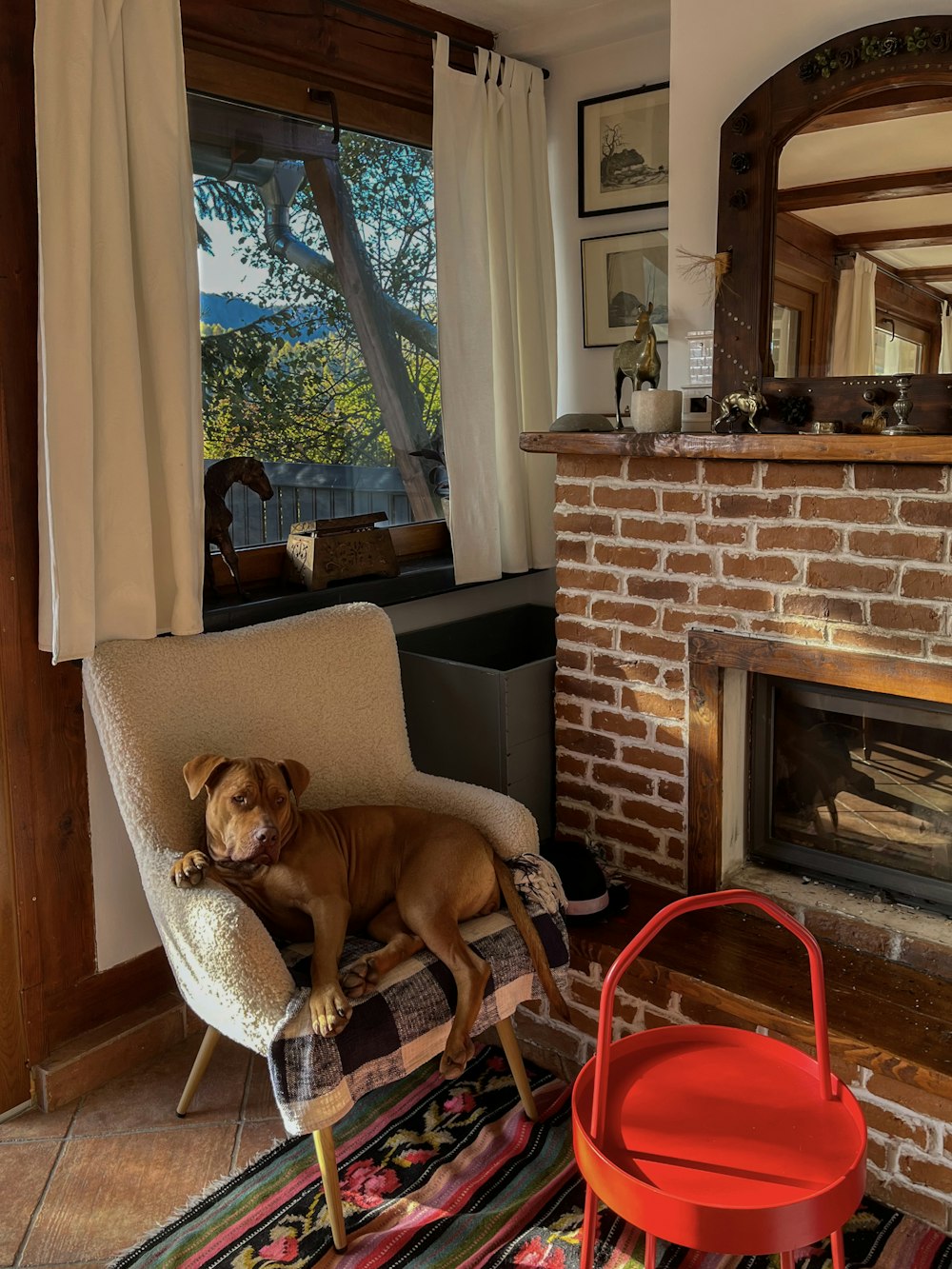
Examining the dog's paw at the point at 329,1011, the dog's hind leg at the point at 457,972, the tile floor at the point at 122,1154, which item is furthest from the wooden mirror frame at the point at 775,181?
the tile floor at the point at 122,1154

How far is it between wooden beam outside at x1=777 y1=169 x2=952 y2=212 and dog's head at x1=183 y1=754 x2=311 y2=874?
61.2 inches

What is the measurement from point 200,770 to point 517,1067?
85 centimetres

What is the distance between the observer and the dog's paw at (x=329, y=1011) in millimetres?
1699

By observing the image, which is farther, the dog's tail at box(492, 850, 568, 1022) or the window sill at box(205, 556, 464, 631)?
the window sill at box(205, 556, 464, 631)

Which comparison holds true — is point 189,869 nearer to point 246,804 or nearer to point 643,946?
point 246,804

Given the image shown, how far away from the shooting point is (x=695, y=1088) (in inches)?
59.6

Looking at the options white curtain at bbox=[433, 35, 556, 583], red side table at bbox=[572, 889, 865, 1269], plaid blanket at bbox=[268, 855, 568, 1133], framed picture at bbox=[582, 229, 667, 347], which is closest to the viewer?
red side table at bbox=[572, 889, 865, 1269]

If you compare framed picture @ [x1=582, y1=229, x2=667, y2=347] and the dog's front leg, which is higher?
framed picture @ [x1=582, y1=229, x2=667, y2=347]

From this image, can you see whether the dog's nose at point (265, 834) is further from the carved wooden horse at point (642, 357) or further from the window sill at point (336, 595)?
the carved wooden horse at point (642, 357)

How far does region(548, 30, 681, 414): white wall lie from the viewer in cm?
295

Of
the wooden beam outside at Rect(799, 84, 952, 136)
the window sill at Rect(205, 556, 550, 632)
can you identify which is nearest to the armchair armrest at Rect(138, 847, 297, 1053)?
the window sill at Rect(205, 556, 550, 632)

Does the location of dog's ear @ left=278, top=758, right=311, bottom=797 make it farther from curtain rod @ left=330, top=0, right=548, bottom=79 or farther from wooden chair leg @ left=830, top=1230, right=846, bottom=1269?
curtain rod @ left=330, top=0, right=548, bottom=79

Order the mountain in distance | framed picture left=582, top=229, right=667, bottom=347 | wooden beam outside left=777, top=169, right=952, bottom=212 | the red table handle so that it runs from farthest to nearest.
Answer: framed picture left=582, top=229, right=667, bottom=347
the mountain in distance
wooden beam outside left=777, top=169, right=952, bottom=212
the red table handle

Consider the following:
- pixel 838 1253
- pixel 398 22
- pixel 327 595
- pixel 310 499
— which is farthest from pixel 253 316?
pixel 838 1253
